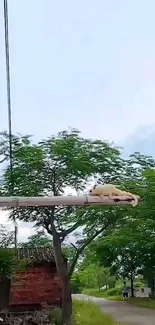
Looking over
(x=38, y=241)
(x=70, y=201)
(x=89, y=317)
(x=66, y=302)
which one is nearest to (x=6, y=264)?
(x=66, y=302)

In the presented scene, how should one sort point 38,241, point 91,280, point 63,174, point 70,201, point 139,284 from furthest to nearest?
point 91,280
point 139,284
point 38,241
point 63,174
point 70,201

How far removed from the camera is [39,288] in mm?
14367

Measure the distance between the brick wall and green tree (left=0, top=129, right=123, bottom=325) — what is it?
3.75 feet

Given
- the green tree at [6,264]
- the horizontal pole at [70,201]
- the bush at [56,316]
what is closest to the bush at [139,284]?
the bush at [56,316]

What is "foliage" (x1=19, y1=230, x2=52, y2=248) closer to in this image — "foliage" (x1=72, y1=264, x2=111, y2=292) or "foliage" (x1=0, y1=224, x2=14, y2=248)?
"foliage" (x1=0, y1=224, x2=14, y2=248)

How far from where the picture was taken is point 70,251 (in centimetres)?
1449

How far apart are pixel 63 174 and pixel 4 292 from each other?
2.96 m

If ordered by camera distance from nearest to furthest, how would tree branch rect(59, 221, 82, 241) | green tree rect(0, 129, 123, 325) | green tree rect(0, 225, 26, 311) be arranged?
green tree rect(0, 225, 26, 311)
green tree rect(0, 129, 123, 325)
tree branch rect(59, 221, 82, 241)

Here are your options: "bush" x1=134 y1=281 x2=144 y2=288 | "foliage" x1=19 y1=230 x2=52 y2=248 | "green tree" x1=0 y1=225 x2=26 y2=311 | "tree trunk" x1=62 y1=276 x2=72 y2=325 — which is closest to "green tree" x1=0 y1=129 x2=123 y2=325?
"tree trunk" x1=62 y1=276 x2=72 y2=325

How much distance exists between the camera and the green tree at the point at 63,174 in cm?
1199

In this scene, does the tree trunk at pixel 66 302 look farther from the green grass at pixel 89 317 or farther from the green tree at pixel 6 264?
the green tree at pixel 6 264

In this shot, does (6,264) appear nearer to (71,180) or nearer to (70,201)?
(71,180)

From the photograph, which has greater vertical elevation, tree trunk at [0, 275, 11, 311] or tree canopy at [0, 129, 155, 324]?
tree canopy at [0, 129, 155, 324]

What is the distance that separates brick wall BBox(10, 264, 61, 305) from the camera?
14250mm
